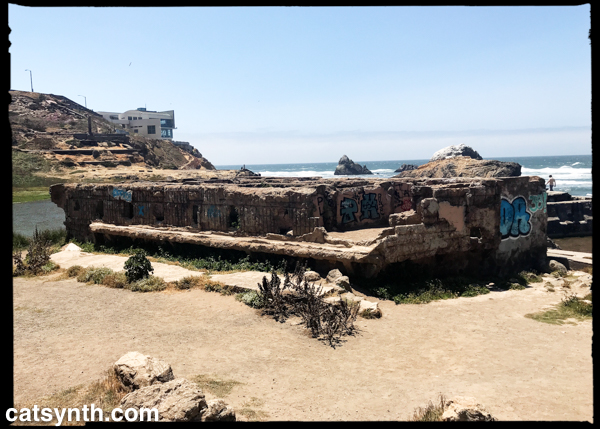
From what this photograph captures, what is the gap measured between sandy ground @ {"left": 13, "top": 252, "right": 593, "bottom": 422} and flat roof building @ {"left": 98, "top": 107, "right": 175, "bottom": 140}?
75063 mm

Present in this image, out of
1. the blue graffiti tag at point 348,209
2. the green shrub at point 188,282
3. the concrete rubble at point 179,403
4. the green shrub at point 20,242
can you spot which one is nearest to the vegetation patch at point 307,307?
the green shrub at point 188,282

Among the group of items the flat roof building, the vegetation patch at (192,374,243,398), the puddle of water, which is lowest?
the puddle of water

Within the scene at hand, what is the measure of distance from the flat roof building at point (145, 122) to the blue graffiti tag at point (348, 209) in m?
72.5

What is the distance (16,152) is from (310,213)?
4347 cm

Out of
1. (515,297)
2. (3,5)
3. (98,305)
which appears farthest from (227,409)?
(515,297)

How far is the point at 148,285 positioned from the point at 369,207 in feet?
26.2

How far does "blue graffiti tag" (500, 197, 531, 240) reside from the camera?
14156 mm

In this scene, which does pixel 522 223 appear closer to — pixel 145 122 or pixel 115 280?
pixel 115 280

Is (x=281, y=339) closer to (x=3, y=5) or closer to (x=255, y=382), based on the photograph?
(x=255, y=382)

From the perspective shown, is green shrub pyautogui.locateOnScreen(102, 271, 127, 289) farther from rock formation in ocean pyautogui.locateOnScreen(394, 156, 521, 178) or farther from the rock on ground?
rock formation in ocean pyautogui.locateOnScreen(394, 156, 521, 178)

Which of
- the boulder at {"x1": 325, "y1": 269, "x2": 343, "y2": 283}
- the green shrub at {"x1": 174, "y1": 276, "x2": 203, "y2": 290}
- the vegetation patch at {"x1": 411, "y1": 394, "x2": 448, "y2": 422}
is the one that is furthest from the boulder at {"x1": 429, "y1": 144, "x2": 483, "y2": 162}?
the vegetation patch at {"x1": 411, "y1": 394, "x2": 448, "y2": 422}

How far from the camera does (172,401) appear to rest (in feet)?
17.0

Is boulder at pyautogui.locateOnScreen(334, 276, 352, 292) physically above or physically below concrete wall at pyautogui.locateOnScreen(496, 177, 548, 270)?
below

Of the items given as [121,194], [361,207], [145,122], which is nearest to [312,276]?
[361,207]
